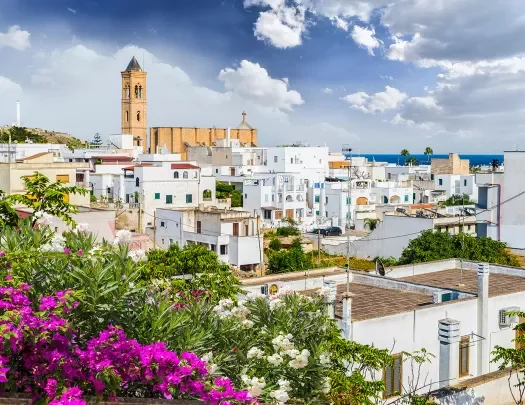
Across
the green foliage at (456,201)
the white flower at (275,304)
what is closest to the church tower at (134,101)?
the green foliage at (456,201)

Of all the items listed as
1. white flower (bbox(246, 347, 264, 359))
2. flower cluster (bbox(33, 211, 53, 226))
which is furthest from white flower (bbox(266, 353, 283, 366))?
flower cluster (bbox(33, 211, 53, 226))

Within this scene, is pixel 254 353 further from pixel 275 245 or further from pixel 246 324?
pixel 275 245

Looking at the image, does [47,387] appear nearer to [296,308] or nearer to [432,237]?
[296,308]

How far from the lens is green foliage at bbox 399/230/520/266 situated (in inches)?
1235

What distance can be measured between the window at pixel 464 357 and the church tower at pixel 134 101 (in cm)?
9514

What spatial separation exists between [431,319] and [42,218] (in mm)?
8310

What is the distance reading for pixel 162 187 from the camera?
49.2m

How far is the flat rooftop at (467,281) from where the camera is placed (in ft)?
57.7

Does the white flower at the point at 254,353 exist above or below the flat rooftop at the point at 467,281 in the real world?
above

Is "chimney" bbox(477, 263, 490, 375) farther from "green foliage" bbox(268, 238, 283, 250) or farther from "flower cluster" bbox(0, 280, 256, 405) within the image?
"green foliage" bbox(268, 238, 283, 250)

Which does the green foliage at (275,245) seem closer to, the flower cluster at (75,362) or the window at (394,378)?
the window at (394,378)

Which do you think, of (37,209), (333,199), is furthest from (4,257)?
(333,199)

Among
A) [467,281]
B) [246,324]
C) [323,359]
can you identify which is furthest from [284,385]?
[467,281]

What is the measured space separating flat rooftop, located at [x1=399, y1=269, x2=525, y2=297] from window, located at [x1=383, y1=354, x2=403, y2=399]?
472cm
